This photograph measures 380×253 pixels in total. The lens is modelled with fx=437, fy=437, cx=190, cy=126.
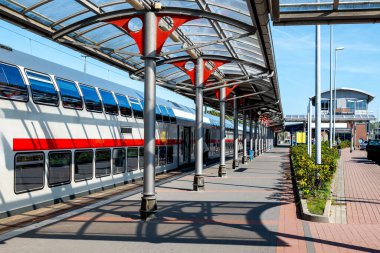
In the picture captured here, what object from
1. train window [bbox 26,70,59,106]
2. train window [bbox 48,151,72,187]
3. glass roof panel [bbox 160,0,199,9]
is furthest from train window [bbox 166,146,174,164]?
glass roof panel [bbox 160,0,199,9]

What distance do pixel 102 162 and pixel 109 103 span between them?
6.64ft

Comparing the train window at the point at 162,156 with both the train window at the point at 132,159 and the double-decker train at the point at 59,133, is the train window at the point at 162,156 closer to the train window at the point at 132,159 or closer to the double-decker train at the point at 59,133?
the double-decker train at the point at 59,133

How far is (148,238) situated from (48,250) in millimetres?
1766

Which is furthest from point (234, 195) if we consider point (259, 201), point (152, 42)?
point (152, 42)

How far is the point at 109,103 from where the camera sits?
48.5 feet

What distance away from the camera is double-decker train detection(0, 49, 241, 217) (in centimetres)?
962

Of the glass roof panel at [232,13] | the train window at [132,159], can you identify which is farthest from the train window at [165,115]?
the glass roof panel at [232,13]

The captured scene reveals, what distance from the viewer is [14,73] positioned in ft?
32.3

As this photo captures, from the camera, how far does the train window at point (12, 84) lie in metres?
9.38

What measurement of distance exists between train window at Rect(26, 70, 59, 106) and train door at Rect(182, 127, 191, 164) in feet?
44.0

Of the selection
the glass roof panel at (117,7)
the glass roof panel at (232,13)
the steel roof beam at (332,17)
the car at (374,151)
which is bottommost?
the car at (374,151)

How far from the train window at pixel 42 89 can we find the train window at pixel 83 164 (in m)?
1.86

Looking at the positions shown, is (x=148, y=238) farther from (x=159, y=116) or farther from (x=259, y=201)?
(x=159, y=116)

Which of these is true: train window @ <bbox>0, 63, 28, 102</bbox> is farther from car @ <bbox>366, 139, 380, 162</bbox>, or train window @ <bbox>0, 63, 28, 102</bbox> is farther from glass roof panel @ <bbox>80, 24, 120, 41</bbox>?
car @ <bbox>366, 139, 380, 162</bbox>
